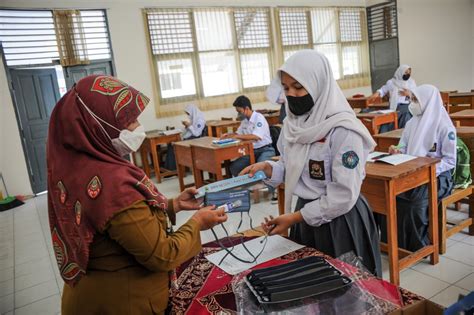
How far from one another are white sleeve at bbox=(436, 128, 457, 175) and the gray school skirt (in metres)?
1.26

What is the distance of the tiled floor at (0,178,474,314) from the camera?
7.19 feet

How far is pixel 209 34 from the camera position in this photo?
23.1 feet

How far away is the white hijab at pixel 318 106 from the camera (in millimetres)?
1303

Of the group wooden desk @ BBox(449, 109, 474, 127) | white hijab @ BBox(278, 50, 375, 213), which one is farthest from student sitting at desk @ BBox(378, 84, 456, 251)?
white hijab @ BBox(278, 50, 375, 213)

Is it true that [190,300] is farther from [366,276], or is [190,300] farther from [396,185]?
[396,185]

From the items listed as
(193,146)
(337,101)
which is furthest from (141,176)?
(193,146)

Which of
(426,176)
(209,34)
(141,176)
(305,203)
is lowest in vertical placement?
(426,176)

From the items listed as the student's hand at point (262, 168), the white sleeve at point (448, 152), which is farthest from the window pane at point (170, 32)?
the student's hand at point (262, 168)

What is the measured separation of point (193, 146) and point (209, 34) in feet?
11.4

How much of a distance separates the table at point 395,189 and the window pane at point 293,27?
609 centimetres

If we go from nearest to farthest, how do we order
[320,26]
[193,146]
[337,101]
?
[337,101]
[193,146]
[320,26]

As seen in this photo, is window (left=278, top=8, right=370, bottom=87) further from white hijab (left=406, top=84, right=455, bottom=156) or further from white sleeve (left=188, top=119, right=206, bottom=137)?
white hijab (left=406, top=84, right=455, bottom=156)

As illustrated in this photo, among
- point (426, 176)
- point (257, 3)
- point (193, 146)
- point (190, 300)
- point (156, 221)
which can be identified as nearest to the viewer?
point (156, 221)

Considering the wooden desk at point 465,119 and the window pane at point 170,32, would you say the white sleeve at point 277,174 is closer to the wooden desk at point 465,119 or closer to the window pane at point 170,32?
the wooden desk at point 465,119
